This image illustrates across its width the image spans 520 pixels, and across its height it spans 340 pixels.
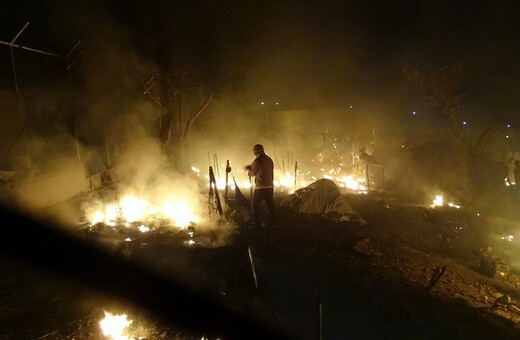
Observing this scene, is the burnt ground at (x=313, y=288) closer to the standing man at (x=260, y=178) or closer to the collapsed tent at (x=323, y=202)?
the standing man at (x=260, y=178)

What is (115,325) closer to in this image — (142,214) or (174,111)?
(142,214)

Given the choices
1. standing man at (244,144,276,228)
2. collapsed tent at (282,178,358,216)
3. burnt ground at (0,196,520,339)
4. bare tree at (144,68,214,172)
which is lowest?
burnt ground at (0,196,520,339)

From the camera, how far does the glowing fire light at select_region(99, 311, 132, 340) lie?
13.8 ft

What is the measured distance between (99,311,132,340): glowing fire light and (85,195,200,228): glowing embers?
3.83m

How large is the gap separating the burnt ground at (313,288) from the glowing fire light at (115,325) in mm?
114

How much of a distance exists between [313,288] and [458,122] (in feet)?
37.5

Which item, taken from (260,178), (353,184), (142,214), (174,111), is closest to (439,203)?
A: (353,184)

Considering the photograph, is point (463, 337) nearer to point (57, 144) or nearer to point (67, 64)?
point (57, 144)

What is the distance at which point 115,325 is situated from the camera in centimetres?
439

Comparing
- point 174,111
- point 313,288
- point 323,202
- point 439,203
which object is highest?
point 174,111

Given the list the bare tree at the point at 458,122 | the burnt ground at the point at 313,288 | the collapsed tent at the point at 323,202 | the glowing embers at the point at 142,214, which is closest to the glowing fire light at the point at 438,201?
the bare tree at the point at 458,122

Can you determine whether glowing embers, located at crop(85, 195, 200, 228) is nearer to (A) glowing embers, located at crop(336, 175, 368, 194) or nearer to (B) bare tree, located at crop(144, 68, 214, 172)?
(B) bare tree, located at crop(144, 68, 214, 172)

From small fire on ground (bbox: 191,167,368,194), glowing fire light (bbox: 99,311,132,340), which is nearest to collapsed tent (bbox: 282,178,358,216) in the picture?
small fire on ground (bbox: 191,167,368,194)

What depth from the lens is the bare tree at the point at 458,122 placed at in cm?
1242
